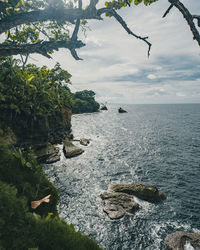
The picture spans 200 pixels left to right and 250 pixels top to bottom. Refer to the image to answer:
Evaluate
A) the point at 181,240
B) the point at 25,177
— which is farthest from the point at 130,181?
the point at 25,177

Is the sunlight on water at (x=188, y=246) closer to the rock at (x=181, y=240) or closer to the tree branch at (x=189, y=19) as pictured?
the rock at (x=181, y=240)

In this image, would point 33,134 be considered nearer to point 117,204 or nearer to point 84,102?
point 117,204

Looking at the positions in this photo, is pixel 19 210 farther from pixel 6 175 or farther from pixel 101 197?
pixel 101 197

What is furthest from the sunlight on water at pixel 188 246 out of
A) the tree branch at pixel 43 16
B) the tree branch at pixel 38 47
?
the tree branch at pixel 43 16

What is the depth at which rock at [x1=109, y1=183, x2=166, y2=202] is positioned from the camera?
58.1 ft

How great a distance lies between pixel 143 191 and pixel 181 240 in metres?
6.57

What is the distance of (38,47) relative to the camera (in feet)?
16.8

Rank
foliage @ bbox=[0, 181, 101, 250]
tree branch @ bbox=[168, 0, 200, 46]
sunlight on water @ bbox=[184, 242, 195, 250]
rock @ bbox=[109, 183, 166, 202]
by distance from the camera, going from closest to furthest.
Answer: tree branch @ bbox=[168, 0, 200, 46]
foliage @ bbox=[0, 181, 101, 250]
sunlight on water @ bbox=[184, 242, 195, 250]
rock @ bbox=[109, 183, 166, 202]

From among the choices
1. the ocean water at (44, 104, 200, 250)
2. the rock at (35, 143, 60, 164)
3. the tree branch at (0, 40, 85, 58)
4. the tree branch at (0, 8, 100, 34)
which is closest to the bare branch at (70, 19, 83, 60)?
the tree branch at (0, 40, 85, 58)

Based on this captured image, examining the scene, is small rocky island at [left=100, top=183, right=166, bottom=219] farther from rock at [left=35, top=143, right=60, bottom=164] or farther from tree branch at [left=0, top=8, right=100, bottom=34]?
tree branch at [left=0, top=8, right=100, bottom=34]

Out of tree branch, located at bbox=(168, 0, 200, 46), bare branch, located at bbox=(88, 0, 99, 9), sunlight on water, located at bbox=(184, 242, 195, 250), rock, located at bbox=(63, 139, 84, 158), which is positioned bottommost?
sunlight on water, located at bbox=(184, 242, 195, 250)

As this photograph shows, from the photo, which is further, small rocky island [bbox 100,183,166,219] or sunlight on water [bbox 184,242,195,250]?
small rocky island [bbox 100,183,166,219]

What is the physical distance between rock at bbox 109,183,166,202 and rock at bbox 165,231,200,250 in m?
5.30

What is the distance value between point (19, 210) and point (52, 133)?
140ft
